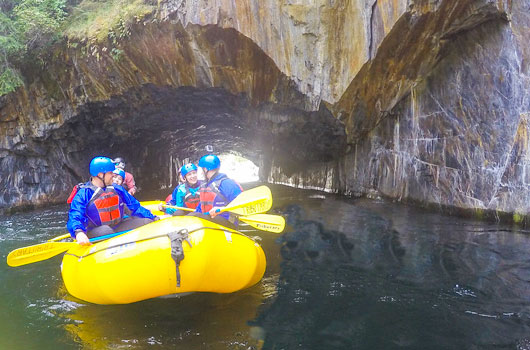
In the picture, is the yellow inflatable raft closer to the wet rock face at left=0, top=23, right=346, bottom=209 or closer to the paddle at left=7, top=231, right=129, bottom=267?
the paddle at left=7, top=231, right=129, bottom=267

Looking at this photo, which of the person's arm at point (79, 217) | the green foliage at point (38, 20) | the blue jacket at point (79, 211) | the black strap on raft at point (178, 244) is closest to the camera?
the black strap on raft at point (178, 244)

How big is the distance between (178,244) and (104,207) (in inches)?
59.0

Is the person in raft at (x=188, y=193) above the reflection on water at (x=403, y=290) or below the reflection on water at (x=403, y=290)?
above

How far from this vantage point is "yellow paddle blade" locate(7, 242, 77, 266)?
15.0ft

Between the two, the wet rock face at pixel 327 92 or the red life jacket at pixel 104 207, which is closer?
the red life jacket at pixel 104 207

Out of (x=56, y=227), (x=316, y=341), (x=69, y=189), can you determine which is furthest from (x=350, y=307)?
(x=69, y=189)

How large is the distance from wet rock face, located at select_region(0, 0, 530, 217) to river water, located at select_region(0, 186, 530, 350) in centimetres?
300

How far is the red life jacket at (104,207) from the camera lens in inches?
185

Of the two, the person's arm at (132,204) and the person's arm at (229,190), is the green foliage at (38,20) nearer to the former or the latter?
the person's arm at (132,204)

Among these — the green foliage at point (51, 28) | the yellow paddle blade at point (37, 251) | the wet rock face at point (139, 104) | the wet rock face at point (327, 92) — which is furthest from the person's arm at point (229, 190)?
the green foliage at point (51, 28)

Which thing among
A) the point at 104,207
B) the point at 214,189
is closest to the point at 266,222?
the point at 214,189

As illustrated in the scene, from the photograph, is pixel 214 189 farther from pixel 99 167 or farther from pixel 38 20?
pixel 38 20

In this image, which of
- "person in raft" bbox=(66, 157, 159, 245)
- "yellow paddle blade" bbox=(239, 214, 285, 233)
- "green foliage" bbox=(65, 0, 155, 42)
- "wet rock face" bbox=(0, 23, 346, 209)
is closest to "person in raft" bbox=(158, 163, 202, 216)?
"person in raft" bbox=(66, 157, 159, 245)

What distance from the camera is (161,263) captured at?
12.5ft
